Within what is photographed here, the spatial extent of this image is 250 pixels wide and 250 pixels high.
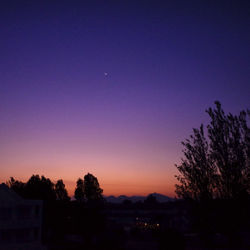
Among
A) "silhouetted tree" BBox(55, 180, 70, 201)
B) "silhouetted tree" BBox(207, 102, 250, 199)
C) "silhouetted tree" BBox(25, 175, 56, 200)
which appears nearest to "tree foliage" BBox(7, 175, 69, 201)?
"silhouetted tree" BBox(25, 175, 56, 200)

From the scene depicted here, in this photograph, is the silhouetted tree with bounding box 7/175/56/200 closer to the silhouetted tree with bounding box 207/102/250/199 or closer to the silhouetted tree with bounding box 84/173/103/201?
the silhouetted tree with bounding box 84/173/103/201

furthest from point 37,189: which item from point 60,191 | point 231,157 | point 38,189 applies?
point 231,157

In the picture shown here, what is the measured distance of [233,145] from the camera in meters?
20.0

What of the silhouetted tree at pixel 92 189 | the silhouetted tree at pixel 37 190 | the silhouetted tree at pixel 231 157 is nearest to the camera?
the silhouetted tree at pixel 231 157

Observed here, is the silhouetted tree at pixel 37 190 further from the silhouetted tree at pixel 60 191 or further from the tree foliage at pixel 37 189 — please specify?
the silhouetted tree at pixel 60 191

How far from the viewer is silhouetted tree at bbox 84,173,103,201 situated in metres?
62.5

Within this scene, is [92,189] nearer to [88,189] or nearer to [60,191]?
[88,189]

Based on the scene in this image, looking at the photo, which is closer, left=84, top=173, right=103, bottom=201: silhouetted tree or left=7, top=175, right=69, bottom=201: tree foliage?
left=7, top=175, right=69, bottom=201: tree foliage

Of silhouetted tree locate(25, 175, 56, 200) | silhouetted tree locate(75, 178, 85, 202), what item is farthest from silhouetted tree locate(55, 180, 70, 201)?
silhouetted tree locate(25, 175, 56, 200)

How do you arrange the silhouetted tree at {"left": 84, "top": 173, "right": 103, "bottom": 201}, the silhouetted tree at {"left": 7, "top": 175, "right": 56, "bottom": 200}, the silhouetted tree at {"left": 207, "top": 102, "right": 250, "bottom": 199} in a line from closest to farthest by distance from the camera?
the silhouetted tree at {"left": 207, "top": 102, "right": 250, "bottom": 199} < the silhouetted tree at {"left": 7, "top": 175, "right": 56, "bottom": 200} < the silhouetted tree at {"left": 84, "top": 173, "right": 103, "bottom": 201}

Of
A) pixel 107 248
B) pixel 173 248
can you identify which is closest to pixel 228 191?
pixel 173 248

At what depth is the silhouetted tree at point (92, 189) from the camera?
62469 mm

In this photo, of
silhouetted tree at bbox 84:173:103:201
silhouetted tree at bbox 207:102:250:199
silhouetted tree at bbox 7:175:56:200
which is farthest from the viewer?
silhouetted tree at bbox 84:173:103:201

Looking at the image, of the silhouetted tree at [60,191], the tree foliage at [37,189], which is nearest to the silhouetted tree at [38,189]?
the tree foliage at [37,189]
